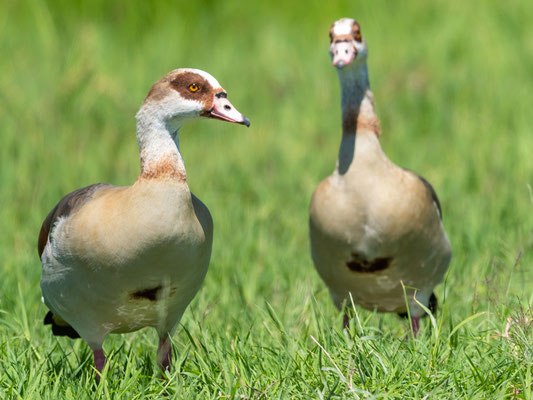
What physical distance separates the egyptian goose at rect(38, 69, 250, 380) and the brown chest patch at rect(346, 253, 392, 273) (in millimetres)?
1158

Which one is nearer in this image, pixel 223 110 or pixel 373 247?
pixel 223 110

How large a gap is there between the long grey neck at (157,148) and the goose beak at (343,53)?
50.9 inches

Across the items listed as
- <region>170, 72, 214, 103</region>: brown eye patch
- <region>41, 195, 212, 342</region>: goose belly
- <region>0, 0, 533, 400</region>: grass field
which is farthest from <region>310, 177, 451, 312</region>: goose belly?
<region>170, 72, 214, 103</region>: brown eye patch

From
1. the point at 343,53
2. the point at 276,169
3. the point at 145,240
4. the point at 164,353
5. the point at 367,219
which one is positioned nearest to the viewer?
the point at 145,240

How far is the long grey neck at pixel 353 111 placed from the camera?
521 cm

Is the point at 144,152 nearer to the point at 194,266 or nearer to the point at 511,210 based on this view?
the point at 194,266

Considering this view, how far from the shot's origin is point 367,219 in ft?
16.3

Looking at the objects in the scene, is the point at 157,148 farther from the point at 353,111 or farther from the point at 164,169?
the point at 353,111

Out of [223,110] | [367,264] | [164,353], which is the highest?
[223,110]

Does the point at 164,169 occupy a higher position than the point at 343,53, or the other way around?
the point at 343,53

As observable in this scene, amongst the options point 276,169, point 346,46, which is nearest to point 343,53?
point 346,46

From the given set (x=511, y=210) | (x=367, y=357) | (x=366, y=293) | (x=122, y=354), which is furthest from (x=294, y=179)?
(x=367, y=357)

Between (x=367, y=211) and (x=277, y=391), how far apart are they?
1.51 metres

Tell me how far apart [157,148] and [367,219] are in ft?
4.70
